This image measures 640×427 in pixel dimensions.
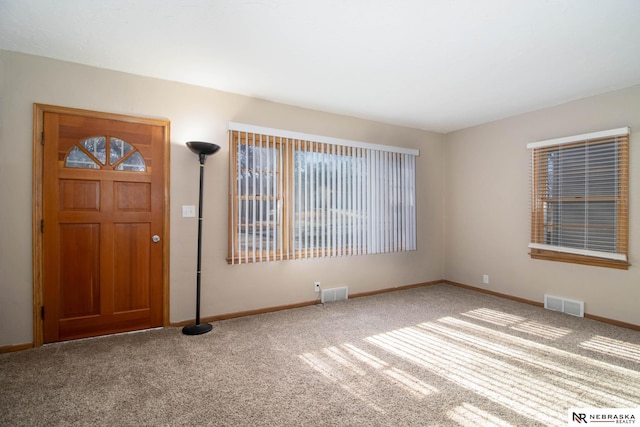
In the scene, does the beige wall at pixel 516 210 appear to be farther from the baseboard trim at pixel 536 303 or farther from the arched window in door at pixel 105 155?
the arched window in door at pixel 105 155

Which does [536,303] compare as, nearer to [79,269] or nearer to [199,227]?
[199,227]

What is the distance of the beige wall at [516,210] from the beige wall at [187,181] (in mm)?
635

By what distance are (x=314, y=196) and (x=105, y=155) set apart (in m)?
2.27

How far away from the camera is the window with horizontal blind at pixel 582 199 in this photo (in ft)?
11.0

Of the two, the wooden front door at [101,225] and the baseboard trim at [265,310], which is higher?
the wooden front door at [101,225]

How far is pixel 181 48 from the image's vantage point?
101 inches

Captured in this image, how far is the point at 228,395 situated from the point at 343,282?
2.46m

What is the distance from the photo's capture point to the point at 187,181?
334cm

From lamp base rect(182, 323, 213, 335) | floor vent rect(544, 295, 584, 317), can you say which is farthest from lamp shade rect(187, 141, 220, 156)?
floor vent rect(544, 295, 584, 317)

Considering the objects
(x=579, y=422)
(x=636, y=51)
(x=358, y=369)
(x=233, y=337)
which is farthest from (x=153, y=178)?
(x=636, y=51)

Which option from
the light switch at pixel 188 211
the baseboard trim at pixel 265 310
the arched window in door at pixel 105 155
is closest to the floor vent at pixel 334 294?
the baseboard trim at pixel 265 310

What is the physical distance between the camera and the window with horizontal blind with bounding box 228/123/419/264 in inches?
139

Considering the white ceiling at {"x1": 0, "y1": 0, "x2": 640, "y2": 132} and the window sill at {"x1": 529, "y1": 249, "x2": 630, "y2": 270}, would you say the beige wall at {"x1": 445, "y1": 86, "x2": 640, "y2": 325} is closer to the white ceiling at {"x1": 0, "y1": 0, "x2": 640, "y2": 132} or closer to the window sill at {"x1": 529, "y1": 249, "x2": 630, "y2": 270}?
the window sill at {"x1": 529, "y1": 249, "x2": 630, "y2": 270}

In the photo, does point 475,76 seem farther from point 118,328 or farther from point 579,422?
point 118,328
